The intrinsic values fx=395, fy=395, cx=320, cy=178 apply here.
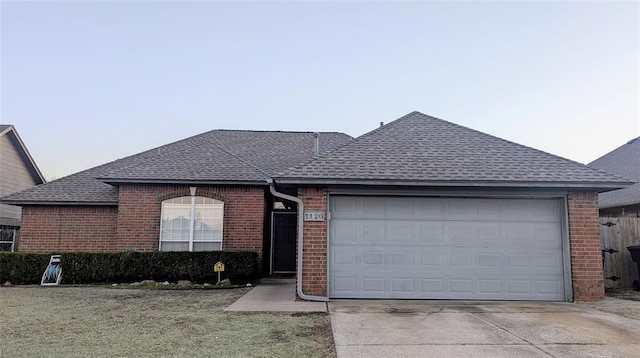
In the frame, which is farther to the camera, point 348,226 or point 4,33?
point 4,33

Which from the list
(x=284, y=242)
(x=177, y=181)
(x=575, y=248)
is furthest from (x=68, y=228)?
(x=575, y=248)

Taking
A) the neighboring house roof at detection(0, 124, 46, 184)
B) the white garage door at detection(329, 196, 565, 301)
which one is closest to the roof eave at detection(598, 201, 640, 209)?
the white garage door at detection(329, 196, 565, 301)

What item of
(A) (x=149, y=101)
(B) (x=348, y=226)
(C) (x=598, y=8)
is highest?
(C) (x=598, y=8)

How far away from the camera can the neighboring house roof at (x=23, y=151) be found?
2010cm

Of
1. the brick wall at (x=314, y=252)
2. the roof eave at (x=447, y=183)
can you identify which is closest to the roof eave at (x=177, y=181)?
the brick wall at (x=314, y=252)

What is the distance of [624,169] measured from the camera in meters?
16.4

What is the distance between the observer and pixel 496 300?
8125 millimetres

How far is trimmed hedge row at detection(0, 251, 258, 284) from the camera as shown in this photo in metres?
11.1

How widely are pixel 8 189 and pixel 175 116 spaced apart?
31.5 ft

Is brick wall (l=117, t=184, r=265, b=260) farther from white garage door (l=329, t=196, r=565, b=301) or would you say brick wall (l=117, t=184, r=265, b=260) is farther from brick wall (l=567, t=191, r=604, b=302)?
brick wall (l=567, t=191, r=604, b=302)

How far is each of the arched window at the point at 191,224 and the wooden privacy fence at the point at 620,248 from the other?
10.9 metres

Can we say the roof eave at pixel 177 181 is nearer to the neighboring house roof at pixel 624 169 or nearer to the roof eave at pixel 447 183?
the roof eave at pixel 447 183

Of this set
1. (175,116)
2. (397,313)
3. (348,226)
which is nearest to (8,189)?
(175,116)

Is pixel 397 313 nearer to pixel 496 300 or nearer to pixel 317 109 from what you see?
pixel 496 300
